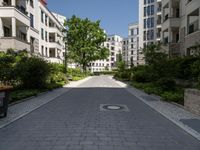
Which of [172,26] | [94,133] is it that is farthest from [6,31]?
[94,133]

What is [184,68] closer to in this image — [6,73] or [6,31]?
[6,73]

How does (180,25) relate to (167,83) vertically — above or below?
above

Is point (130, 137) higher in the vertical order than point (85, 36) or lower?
lower

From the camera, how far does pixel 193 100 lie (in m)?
10.1

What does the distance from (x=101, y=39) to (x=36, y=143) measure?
185 feet

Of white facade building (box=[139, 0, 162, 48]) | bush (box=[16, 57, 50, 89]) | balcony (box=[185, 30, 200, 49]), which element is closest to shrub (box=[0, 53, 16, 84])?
bush (box=[16, 57, 50, 89])

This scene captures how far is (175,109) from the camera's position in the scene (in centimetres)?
1111

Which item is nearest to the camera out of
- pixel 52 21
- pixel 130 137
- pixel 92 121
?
pixel 130 137

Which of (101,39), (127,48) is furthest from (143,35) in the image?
(127,48)

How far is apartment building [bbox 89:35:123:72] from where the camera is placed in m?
127

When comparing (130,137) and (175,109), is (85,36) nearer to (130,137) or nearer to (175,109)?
→ (175,109)

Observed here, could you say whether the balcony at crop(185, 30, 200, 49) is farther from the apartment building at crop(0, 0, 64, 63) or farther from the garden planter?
the garden planter

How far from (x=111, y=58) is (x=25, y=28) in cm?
10150

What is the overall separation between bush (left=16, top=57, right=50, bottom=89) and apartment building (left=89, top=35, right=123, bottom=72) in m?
102
